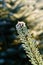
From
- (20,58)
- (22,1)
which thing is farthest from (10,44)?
(22,1)

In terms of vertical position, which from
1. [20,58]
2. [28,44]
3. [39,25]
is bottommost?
[20,58]

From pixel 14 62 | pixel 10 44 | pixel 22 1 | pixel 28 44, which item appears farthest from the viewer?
pixel 22 1

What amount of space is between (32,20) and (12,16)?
0.36 m

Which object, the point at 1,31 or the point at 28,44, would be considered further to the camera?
the point at 1,31

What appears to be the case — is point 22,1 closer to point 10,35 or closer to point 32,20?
point 32,20

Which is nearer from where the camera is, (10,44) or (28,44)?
(28,44)

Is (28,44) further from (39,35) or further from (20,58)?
(39,35)

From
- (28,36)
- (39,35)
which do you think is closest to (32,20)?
(39,35)

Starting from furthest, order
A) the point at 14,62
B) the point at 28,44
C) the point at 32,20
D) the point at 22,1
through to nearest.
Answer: the point at 22,1 → the point at 32,20 → the point at 14,62 → the point at 28,44

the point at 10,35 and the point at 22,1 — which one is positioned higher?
the point at 22,1

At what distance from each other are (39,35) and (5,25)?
650 mm

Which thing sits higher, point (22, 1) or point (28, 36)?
point (28, 36)

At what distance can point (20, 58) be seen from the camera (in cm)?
294

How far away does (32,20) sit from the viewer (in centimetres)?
365
